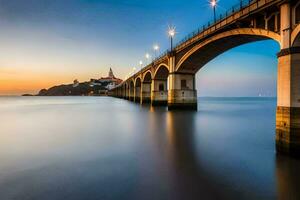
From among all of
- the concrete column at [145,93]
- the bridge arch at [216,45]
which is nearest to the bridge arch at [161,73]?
the bridge arch at [216,45]

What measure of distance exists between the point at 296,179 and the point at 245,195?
2.63 meters

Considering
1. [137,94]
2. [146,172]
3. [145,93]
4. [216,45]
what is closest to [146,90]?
[145,93]

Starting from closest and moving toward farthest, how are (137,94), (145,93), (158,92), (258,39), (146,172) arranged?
(146,172)
(258,39)
(158,92)
(145,93)
(137,94)

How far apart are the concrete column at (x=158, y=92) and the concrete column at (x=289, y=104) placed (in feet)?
137

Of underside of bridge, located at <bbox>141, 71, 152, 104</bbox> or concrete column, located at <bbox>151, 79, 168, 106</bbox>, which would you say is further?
underside of bridge, located at <bbox>141, 71, 152, 104</bbox>

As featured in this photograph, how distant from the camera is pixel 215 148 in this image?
1320 cm

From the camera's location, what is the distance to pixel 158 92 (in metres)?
53.4

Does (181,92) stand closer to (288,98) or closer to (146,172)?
(288,98)

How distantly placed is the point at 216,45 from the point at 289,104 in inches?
758

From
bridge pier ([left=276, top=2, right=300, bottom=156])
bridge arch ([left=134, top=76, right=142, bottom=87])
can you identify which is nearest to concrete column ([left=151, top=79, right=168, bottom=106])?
bridge arch ([left=134, top=76, right=142, bottom=87])

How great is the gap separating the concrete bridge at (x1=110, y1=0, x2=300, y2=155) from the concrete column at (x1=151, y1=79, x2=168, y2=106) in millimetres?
9546

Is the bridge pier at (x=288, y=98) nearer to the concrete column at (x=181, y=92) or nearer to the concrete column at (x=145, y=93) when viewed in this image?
the concrete column at (x=181, y=92)

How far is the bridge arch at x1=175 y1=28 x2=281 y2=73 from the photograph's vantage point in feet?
63.1

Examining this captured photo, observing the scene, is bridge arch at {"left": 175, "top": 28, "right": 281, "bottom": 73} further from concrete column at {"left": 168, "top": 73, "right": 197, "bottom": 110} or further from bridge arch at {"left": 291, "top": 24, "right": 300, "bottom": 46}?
bridge arch at {"left": 291, "top": 24, "right": 300, "bottom": 46}
